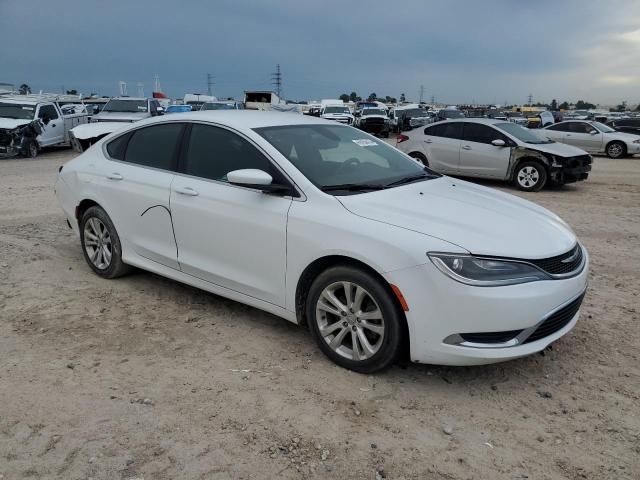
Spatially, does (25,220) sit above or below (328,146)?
below

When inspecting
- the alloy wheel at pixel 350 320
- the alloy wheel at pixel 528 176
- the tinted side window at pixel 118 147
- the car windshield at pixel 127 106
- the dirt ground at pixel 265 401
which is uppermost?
the car windshield at pixel 127 106

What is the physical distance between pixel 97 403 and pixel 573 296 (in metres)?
2.99

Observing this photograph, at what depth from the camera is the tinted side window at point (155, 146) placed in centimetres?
459

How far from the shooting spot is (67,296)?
4.87 m

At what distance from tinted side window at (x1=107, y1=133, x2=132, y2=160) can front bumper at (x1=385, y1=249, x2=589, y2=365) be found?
311 centimetres

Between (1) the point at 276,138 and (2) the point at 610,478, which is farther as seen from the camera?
(1) the point at 276,138

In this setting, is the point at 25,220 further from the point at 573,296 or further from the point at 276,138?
the point at 573,296

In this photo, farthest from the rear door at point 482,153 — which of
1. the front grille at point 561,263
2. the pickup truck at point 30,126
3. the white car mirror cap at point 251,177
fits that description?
the pickup truck at point 30,126

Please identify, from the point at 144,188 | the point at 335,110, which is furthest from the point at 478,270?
the point at 335,110

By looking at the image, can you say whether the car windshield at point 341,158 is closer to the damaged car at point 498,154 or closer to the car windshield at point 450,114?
the damaged car at point 498,154

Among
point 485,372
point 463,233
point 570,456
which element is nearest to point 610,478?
point 570,456

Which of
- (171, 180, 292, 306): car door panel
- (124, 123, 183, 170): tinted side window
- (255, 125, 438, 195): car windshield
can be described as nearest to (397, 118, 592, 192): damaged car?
(255, 125, 438, 195): car windshield

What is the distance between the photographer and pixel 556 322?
3.34 metres

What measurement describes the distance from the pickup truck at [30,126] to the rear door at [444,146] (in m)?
12.7
